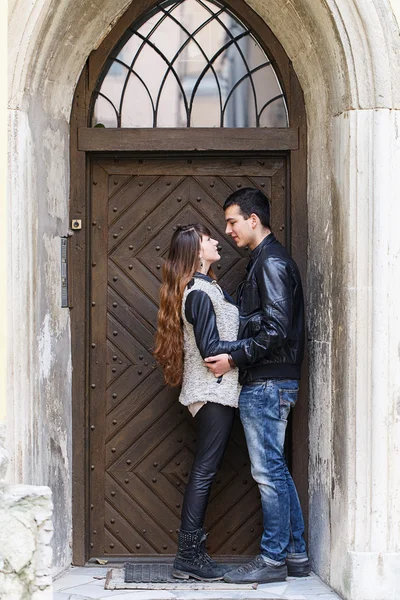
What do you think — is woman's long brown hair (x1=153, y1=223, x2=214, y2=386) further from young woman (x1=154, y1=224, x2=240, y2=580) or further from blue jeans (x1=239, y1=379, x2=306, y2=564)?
blue jeans (x1=239, y1=379, x2=306, y2=564)

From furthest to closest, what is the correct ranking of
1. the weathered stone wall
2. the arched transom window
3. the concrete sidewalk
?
the arched transom window
the concrete sidewalk
the weathered stone wall

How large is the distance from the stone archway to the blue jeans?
0.24 m

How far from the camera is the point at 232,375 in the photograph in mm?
5531

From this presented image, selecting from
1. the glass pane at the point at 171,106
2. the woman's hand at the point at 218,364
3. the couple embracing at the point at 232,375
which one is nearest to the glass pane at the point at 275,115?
the glass pane at the point at 171,106

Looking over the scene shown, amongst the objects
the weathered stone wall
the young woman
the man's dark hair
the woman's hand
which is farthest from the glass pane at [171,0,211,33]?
the weathered stone wall

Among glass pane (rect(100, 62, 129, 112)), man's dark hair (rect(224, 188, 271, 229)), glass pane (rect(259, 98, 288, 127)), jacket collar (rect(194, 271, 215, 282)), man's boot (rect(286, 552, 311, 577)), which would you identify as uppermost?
glass pane (rect(100, 62, 129, 112))

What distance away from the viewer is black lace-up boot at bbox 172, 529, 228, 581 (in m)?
5.54

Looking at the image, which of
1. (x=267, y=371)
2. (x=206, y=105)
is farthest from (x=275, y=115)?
(x=267, y=371)

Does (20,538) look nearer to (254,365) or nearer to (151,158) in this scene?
(254,365)

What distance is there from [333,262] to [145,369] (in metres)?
1.28

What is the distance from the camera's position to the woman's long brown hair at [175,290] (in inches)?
217

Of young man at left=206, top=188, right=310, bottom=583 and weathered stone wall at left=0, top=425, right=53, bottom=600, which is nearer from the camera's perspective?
weathered stone wall at left=0, top=425, right=53, bottom=600

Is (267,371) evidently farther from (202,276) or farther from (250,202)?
(250,202)

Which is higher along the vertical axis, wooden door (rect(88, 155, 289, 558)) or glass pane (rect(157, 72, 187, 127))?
glass pane (rect(157, 72, 187, 127))
